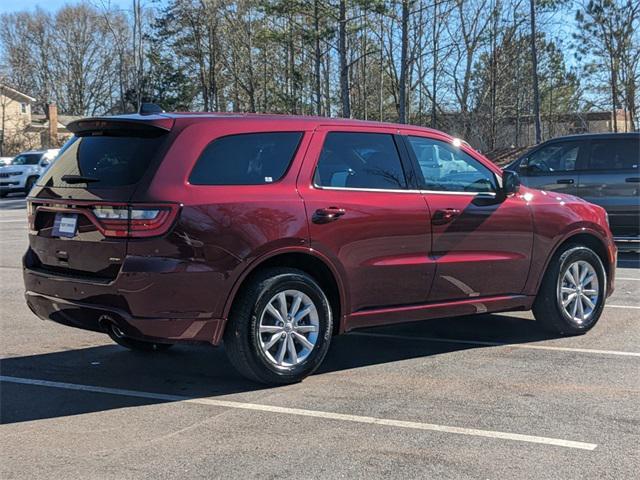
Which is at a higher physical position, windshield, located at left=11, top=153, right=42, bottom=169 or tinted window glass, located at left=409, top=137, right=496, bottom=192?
windshield, located at left=11, top=153, right=42, bottom=169

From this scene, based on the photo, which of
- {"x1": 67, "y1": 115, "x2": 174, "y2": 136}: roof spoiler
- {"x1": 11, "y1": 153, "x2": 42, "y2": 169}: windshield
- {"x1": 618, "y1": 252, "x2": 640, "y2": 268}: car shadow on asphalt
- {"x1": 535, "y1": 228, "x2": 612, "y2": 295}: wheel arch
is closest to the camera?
{"x1": 67, "y1": 115, "x2": 174, "y2": 136}: roof spoiler

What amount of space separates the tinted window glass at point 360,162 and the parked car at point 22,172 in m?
25.9

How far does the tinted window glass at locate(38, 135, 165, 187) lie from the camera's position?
480cm

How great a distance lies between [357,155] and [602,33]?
1407 inches

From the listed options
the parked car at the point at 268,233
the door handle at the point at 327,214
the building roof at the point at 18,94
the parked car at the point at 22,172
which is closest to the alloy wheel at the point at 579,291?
the parked car at the point at 268,233

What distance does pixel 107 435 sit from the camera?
4262 mm

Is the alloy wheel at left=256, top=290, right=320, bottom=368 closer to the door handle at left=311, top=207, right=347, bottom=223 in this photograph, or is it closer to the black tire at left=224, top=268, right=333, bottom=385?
the black tire at left=224, top=268, right=333, bottom=385

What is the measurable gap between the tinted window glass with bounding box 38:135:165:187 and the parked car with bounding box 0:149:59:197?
25.4 m

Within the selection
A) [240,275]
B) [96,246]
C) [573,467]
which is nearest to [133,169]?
[96,246]

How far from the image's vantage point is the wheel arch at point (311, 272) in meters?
4.88

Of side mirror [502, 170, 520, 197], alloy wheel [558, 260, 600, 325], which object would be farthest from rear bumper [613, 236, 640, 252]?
side mirror [502, 170, 520, 197]

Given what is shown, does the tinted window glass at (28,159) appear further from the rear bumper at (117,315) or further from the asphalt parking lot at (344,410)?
the rear bumper at (117,315)

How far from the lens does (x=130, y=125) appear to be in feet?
16.3

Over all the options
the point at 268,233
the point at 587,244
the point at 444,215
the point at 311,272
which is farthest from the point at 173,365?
the point at 587,244
